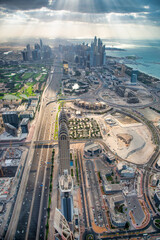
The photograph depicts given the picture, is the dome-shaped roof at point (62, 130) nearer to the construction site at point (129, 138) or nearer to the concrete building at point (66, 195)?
the concrete building at point (66, 195)

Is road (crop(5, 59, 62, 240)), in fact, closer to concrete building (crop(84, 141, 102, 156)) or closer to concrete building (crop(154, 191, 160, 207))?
concrete building (crop(84, 141, 102, 156))

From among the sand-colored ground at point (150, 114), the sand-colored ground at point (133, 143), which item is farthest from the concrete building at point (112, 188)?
the sand-colored ground at point (150, 114)

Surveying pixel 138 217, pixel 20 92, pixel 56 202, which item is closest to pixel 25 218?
pixel 56 202

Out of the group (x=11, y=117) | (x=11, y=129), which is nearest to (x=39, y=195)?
(x=11, y=129)

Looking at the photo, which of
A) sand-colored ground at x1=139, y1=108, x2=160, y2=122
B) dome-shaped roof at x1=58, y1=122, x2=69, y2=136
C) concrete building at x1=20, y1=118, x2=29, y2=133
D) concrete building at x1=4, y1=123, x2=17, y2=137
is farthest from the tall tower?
sand-colored ground at x1=139, y1=108, x2=160, y2=122

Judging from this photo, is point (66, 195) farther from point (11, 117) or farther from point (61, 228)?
point (11, 117)

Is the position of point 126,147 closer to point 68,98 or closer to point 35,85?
point 68,98

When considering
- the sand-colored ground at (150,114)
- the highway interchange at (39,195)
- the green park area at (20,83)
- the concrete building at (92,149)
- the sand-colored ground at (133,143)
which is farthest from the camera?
the green park area at (20,83)
